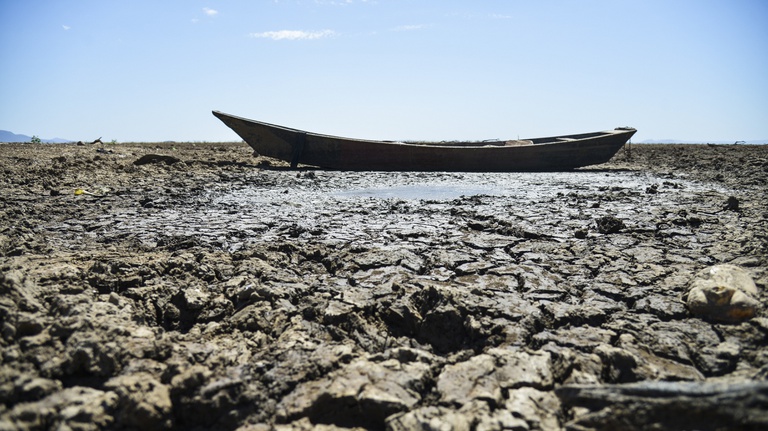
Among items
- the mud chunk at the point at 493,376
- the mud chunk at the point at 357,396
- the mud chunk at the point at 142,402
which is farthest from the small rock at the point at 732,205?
the mud chunk at the point at 142,402

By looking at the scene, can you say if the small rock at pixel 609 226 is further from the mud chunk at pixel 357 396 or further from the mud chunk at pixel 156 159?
the mud chunk at pixel 156 159

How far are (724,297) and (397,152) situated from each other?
9472mm

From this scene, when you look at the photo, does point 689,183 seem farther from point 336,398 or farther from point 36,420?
point 36,420

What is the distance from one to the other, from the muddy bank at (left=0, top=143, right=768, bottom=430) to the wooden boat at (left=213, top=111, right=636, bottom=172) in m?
6.15

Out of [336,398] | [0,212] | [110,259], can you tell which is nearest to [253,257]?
[110,259]

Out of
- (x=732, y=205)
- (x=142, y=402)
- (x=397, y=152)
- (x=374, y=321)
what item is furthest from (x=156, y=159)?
(x=732, y=205)

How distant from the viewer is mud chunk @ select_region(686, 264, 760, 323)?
253 cm

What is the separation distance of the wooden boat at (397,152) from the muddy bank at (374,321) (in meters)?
6.15

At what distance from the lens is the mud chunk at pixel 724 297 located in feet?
8.30

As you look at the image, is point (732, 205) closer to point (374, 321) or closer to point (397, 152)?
point (374, 321)

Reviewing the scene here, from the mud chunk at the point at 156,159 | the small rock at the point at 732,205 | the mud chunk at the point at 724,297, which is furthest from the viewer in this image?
the mud chunk at the point at 156,159

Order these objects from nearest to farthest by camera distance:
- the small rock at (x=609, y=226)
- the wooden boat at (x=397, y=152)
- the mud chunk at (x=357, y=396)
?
the mud chunk at (x=357, y=396), the small rock at (x=609, y=226), the wooden boat at (x=397, y=152)

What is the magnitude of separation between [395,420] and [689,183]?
28.2 feet

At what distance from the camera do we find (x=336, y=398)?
74.2 inches
